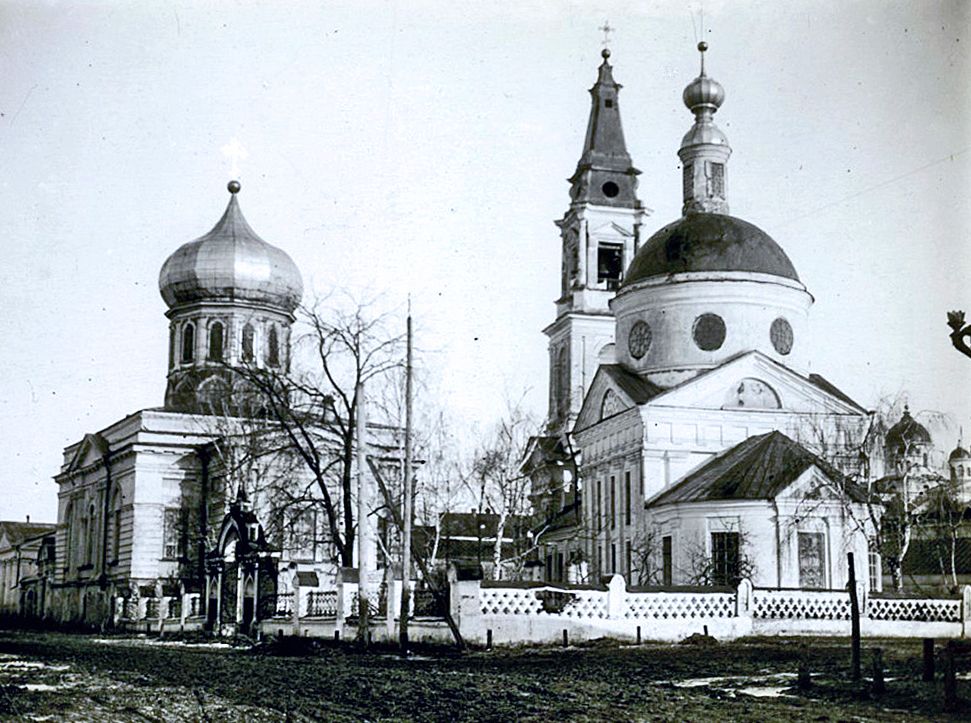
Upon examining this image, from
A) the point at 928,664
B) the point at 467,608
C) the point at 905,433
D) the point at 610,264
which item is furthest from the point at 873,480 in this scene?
the point at 610,264

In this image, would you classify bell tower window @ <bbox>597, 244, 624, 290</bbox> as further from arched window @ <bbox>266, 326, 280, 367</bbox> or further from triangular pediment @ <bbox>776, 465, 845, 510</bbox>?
triangular pediment @ <bbox>776, 465, 845, 510</bbox>

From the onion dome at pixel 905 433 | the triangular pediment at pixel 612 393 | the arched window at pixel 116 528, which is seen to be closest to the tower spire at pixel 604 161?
the triangular pediment at pixel 612 393

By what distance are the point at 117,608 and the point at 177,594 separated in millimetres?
5581

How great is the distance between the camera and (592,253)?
61.7m

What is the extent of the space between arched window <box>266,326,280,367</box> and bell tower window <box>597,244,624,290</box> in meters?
15.6

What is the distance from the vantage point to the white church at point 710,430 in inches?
1405

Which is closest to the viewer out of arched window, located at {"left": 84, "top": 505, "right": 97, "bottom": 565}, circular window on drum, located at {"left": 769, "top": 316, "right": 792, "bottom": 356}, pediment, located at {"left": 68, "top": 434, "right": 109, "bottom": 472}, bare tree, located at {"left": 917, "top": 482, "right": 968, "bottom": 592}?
bare tree, located at {"left": 917, "top": 482, "right": 968, "bottom": 592}

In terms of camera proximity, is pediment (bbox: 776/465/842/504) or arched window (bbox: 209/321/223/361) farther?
arched window (bbox: 209/321/223/361)

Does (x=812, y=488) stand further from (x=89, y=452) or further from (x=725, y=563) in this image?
(x=89, y=452)

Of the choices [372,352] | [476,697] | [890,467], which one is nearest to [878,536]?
[890,467]

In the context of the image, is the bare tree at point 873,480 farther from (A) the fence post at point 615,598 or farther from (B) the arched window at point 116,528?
(B) the arched window at point 116,528

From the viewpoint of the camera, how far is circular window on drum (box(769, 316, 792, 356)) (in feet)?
142

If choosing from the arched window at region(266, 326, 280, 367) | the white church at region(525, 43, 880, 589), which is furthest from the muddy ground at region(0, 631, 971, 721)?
the arched window at region(266, 326, 280, 367)

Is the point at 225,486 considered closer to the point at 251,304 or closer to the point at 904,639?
the point at 251,304
